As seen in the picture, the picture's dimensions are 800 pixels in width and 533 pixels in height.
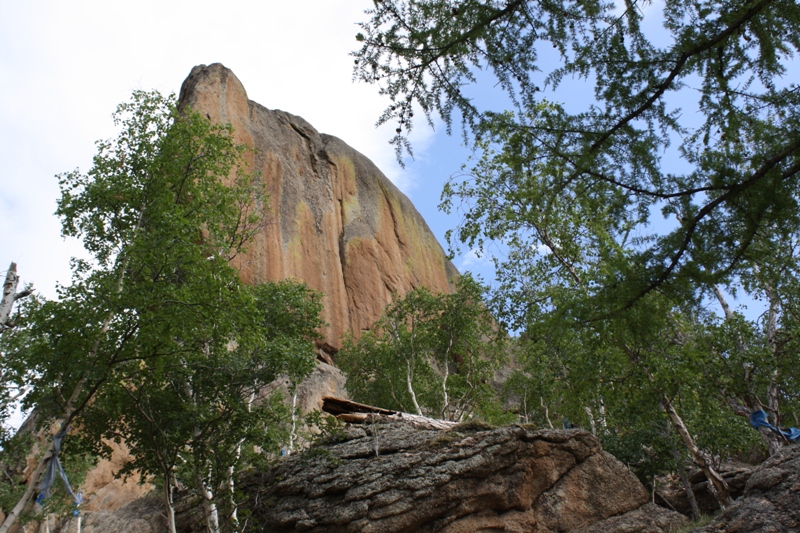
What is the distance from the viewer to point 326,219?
115 feet

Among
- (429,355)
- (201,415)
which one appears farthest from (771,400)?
(201,415)

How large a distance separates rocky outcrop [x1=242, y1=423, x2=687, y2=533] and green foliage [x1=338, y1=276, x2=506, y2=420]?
7.32 metres

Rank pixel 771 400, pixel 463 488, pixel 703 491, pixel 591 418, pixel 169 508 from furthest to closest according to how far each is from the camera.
Answer: pixel 591 418 → pixel 703 491 → pixel 771 400 → pixel 463 488 → pixel 169 508

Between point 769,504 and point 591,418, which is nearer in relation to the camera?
point 769,504

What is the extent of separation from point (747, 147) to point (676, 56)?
1143 millimetres

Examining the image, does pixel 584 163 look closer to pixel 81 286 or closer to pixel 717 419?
pixel 81 286

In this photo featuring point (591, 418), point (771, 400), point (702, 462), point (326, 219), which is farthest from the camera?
point (326, 219)

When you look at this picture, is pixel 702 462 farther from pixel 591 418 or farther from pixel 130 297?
pixel 130 297

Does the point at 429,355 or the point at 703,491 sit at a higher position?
A: the point at 429,355

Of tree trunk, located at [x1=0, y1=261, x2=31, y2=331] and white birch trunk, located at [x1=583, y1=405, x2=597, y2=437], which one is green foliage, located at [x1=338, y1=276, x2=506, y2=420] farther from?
tree trunk, located at [x1=0, y1=261, x2=31, y2=331]

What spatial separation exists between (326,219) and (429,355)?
15.5m

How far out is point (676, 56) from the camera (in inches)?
169

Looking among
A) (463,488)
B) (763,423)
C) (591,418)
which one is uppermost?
(591,418)

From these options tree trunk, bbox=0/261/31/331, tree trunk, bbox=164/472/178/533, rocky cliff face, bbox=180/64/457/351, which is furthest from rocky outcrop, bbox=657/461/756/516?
rocky cliff face, bbox=180/64/457/351
